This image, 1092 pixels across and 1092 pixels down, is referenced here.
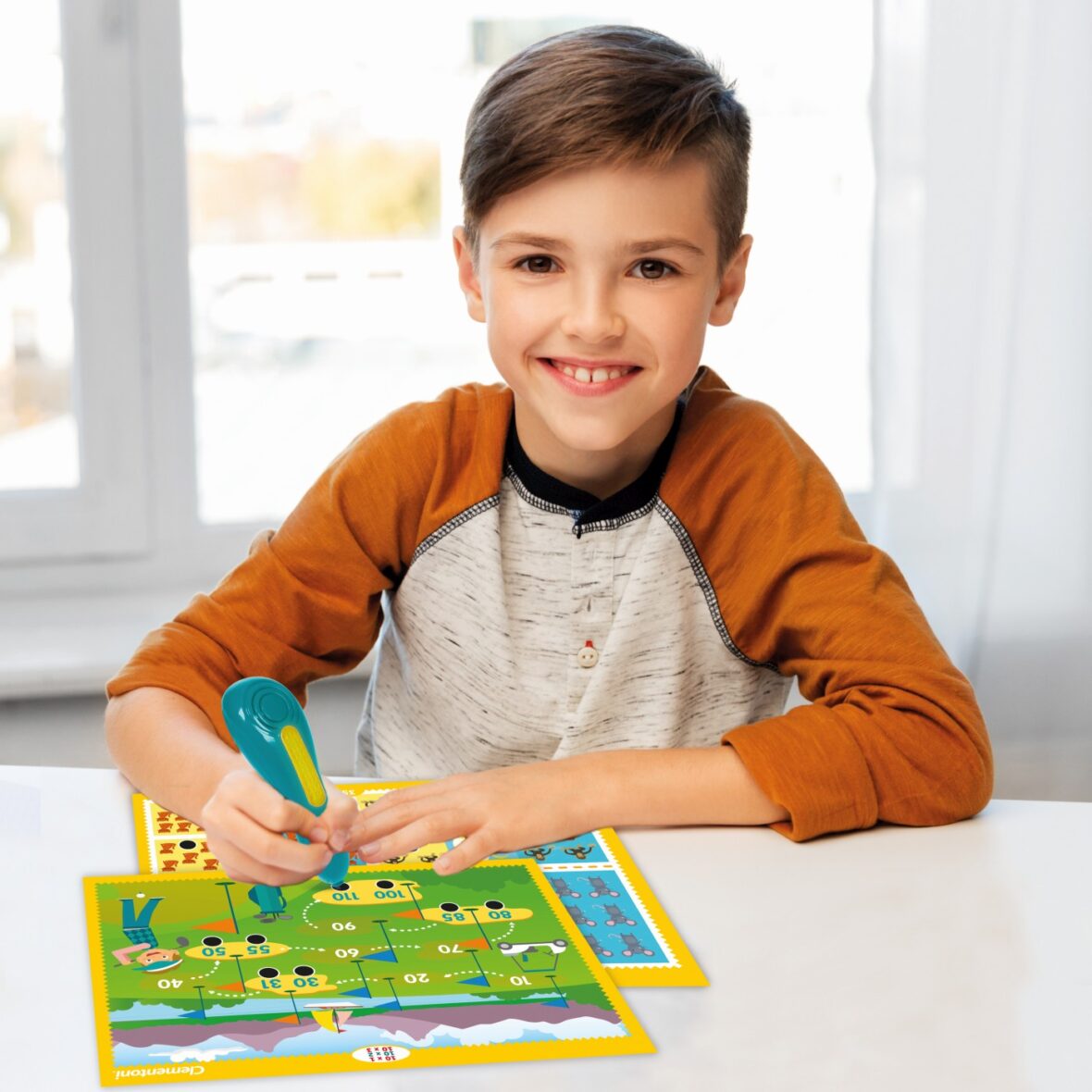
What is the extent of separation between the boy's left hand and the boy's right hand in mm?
47

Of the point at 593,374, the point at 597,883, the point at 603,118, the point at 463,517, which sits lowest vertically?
the point at 597,883

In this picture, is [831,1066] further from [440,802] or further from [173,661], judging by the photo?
[173,661]

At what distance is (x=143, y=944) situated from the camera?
76 centimetres

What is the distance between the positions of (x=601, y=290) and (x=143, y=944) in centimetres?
51

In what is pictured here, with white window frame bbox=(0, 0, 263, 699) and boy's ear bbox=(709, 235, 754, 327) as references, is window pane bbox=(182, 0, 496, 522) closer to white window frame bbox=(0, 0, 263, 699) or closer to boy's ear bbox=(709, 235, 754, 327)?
white window frame bbox=(0, 0, 263, 699)

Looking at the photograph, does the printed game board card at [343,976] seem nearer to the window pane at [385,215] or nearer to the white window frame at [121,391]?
→ the white window frame at [121,391]

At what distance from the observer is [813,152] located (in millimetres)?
2039

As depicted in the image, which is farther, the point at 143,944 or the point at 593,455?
the point at 593,455

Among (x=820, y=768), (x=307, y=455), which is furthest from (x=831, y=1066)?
(x=307, y=455)

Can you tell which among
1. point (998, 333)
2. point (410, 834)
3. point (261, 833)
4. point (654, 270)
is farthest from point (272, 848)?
point (998, 333)

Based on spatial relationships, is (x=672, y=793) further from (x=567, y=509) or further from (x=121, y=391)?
(x=121, y=391)

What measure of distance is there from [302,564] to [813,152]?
1.17 m

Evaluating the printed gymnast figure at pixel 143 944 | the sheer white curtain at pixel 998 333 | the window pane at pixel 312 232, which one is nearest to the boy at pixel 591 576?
the printed gymnast figure at pixel 143 944

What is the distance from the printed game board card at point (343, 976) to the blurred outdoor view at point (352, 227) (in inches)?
49.5
